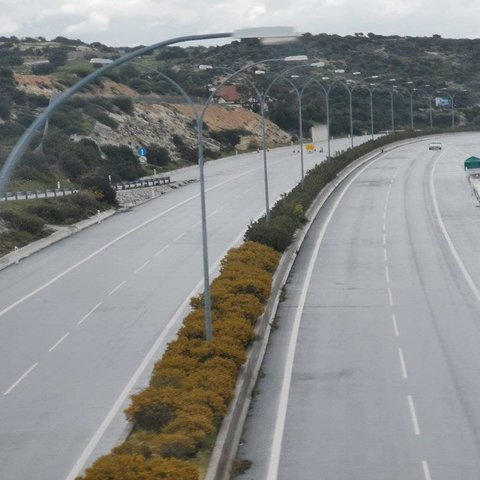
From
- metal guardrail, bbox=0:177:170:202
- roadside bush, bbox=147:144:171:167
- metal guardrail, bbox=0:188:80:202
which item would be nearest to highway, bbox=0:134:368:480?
metal guardrail, bbox=0:188:80:202

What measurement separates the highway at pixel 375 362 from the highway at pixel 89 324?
11.2ft

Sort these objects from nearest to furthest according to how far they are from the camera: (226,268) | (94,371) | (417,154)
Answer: (94,371), (226,268), (417,154)

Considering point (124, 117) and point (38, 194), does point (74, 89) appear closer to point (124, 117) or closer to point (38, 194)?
point (38, 194)

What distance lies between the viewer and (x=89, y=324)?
3450cm

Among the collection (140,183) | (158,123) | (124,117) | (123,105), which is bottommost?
(140,183)

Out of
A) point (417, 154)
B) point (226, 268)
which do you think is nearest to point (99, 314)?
point (226, 268)

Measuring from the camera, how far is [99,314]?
36.0 metres

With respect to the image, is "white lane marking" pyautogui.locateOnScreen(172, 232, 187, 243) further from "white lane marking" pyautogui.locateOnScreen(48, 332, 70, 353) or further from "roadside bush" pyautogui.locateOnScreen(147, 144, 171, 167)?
"roadside bush" pyautogui.locateOnScreen(147, 144, 171, 167)

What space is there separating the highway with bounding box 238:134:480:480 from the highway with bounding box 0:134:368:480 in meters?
3.40

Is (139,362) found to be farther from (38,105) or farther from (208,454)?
(38,105)

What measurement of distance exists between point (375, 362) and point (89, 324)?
1022 cm

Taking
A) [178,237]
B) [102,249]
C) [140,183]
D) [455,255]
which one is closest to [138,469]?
[455,255]

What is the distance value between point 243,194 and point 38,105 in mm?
43157

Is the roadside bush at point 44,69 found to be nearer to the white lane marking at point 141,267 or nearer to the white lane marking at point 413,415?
the white lane marking at point 141,267
